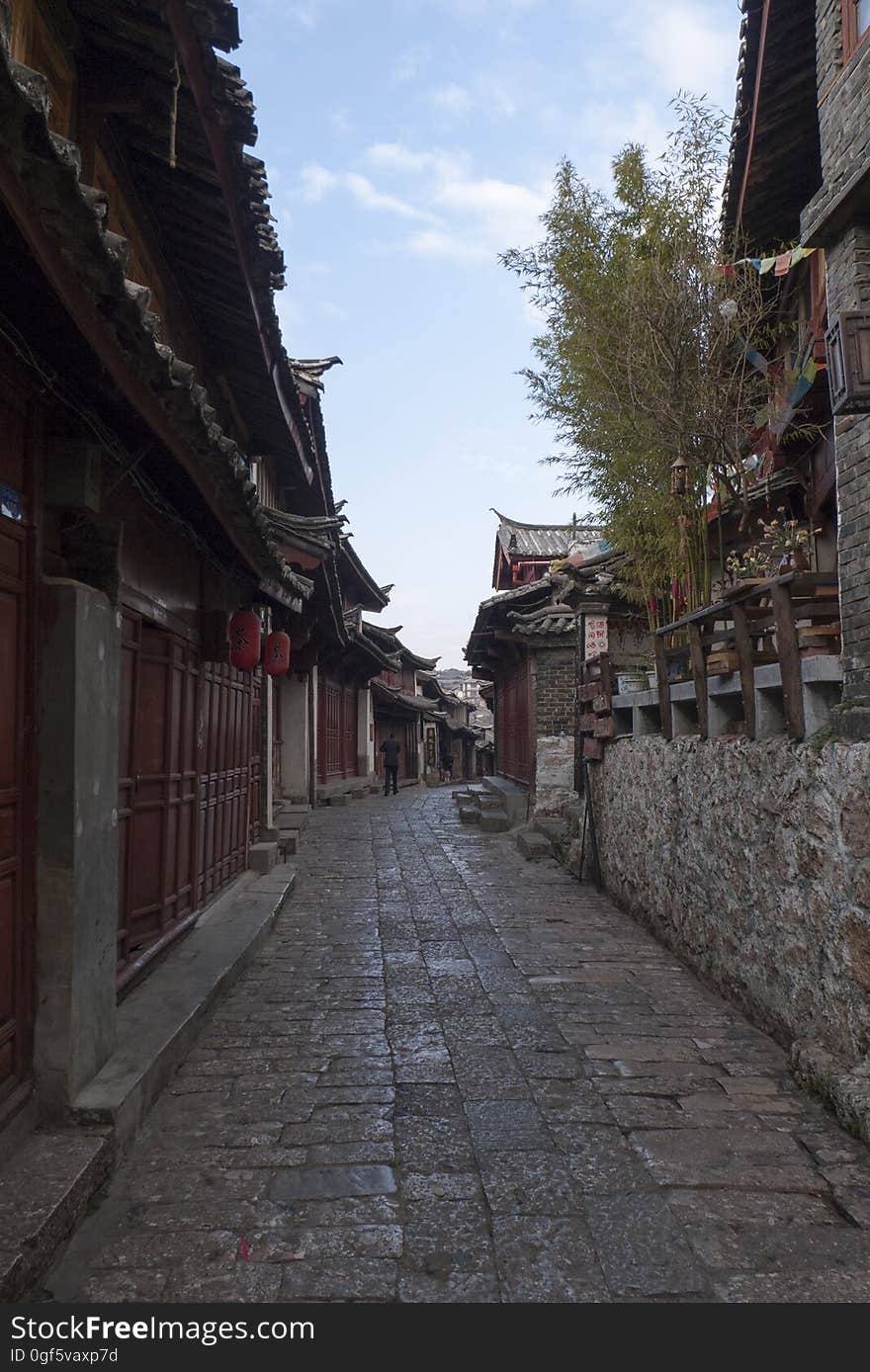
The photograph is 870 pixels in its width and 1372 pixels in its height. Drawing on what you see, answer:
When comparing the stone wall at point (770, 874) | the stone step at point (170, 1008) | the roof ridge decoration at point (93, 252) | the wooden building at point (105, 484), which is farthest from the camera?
the stone wall at point (770, 874)

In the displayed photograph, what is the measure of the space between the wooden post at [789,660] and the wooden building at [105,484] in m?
3.04

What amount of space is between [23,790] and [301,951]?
4.13 metres

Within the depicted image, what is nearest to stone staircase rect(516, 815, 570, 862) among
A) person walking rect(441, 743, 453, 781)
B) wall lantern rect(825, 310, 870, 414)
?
wall lantern rect(825, 310, 870, 414)

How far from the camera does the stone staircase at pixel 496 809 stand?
52.3 feet

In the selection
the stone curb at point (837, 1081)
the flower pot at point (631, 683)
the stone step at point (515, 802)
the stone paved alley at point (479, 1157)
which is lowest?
the stone paved alley at point (479, 1157)

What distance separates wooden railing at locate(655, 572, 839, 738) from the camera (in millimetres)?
5051

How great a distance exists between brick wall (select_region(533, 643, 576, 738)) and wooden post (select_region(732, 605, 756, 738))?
9.71m

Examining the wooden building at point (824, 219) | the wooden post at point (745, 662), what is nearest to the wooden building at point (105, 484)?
the wooden post at point (745, 662)

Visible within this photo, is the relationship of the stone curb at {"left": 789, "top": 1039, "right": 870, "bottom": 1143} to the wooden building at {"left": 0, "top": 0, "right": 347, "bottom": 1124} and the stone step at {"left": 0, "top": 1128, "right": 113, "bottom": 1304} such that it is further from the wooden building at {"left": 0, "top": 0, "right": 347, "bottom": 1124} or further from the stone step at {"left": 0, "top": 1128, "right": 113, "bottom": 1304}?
the wooden building at {"left": 0, "top": 0, "right": 347, "bottom": 1124}

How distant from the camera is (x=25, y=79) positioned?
6.57ft

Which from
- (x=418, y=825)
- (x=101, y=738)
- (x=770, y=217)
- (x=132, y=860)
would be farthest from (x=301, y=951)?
(x=418, y=825)

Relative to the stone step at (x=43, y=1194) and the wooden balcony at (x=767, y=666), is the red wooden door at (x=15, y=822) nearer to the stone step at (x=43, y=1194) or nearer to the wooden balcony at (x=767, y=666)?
the stone step at (x=43, y=1194)
